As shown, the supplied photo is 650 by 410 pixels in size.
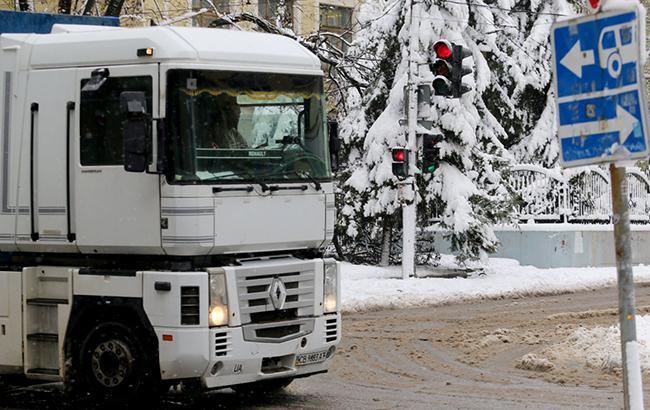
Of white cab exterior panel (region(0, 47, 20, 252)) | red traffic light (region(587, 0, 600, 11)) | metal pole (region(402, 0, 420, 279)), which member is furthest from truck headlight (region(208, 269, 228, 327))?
metal pole (region(402, 0, 420, 279))

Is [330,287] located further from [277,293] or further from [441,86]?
[441,86]

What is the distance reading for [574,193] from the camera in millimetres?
28562

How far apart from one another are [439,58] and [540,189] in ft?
28.2

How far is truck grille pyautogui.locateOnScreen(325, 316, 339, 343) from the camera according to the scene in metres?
11.4

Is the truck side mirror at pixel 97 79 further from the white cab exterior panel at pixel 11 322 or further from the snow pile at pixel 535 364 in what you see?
the snow pile at pixel 535 364

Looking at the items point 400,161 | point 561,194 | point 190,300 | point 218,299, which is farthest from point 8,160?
point 561,194

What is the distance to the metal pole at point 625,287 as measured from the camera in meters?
6.57

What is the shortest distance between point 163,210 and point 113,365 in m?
1.57

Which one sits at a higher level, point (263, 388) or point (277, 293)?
point (277, 293)

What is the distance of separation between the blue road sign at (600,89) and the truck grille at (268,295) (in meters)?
4.50

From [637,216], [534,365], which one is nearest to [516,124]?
[637,216]

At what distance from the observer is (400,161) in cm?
2305

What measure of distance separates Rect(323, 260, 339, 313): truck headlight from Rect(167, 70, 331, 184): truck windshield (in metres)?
0.92

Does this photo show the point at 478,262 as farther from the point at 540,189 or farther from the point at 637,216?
the point at 637,216
